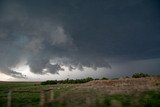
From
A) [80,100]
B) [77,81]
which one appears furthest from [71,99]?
[77,81]

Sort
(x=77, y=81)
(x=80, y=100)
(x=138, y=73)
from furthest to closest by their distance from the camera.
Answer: (x=77, y=81) < (x=138, y=73) < (x=80, y=100)

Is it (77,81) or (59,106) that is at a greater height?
(77,81)

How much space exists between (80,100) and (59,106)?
5.93 ft

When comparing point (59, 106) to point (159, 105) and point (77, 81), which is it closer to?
point (159, 105)

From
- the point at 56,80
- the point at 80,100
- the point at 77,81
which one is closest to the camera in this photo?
the point at 80,100

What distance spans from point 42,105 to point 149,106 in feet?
27.3

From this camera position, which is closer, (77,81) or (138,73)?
(138,73)

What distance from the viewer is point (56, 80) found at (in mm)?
128000

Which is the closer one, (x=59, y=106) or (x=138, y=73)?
(x=59, y=106)

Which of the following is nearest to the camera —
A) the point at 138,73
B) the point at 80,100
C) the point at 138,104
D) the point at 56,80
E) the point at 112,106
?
the point at 112,106

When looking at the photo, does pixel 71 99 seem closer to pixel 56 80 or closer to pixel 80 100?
pixel 80 100

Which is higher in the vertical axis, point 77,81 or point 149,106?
point 77,81

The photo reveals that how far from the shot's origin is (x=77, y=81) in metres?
118

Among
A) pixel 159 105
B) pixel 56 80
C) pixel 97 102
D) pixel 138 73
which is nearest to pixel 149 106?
pixel 159 105
